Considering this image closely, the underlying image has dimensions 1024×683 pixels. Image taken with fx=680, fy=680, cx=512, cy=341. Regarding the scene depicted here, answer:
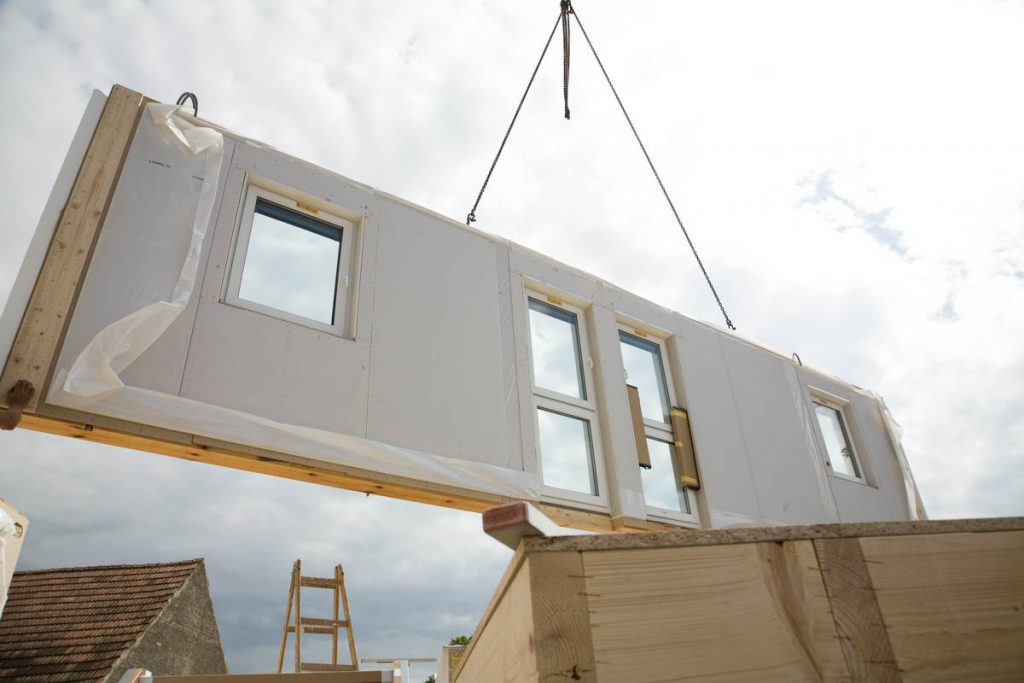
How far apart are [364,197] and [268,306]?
1175mm

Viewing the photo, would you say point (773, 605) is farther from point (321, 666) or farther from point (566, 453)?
point (321, 666)

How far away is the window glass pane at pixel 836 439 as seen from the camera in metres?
7.10

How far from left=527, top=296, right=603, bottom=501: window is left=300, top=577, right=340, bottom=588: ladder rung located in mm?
3390

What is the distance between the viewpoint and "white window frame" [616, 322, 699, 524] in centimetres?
520

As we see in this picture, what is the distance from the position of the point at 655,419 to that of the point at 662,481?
537mm

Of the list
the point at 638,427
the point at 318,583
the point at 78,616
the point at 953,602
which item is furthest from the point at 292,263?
the point at 78,616

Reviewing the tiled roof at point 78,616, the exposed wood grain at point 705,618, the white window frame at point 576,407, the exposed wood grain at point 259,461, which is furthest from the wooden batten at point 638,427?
the tiled roof at point 78,616

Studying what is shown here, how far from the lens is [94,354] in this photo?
3.29 metres

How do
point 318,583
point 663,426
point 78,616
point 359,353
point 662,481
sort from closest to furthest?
point 359,353
point 662,481
point 663,426
point 318,583
point 78,616

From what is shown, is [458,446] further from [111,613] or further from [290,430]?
[111,613]

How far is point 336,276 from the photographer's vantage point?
15.2 feet

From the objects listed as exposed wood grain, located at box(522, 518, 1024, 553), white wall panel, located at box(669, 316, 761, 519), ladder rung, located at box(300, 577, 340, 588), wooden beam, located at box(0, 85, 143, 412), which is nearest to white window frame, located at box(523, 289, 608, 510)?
white wall panel, located at box(669, 316, 761, 519)

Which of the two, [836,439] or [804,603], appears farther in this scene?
[836,439]

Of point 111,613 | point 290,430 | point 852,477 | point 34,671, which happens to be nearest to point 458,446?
point 290,430
